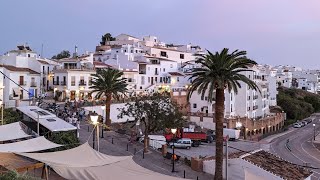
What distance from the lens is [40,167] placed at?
18797mm

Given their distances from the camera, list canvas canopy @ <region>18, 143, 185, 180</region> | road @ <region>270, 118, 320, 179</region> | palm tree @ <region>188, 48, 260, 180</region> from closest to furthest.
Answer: canvas canopy @ <region>18, 143, 185, 180</region> < palm tree @ <region>188, 48, 260, 180</region> < road @ <region>270, 118, 320, 179</region>

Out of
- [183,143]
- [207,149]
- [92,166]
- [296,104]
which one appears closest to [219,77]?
[92,166]

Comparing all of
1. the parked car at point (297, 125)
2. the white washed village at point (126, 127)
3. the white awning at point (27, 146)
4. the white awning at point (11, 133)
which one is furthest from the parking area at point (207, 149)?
the parked car at point (297, 125)

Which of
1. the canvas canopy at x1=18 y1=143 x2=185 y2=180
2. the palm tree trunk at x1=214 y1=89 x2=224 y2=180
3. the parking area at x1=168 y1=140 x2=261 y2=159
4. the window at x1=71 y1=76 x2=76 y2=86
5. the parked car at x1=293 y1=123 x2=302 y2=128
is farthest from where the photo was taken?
the parked car at x1=293 y1=123 x2=302 y2=128

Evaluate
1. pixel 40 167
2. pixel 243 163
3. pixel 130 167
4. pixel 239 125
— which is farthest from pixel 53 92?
pixel 130 167

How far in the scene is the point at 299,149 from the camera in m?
59.2

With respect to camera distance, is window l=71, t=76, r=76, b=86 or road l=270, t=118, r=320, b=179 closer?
road l=270, t=118, r=320, b=179

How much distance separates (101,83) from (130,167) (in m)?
28.5

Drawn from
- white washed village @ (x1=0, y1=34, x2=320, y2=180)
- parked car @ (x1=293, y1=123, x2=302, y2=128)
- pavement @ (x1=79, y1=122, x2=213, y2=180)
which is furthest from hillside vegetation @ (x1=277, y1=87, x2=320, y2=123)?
pavement @ (x1=79, y1=122, x2=213, y2=180)

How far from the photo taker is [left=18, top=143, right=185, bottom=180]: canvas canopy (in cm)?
1445

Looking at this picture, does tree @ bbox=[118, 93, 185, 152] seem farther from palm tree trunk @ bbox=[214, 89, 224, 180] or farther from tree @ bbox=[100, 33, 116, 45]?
tree @ bbox=[100, 33, 116, 45]

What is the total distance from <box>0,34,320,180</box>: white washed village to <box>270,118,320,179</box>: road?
0.65 m

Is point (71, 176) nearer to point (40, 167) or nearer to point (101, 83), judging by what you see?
point (40, 167)

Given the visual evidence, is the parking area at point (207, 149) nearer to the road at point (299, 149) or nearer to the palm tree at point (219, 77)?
the road at point (299, 149)
